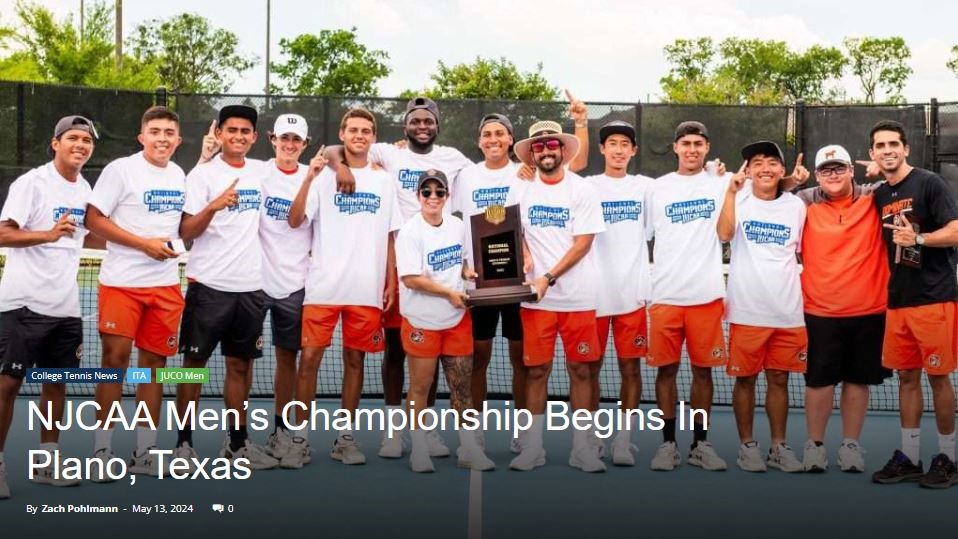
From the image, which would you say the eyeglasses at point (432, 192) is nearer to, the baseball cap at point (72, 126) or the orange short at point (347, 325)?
the orange short at point (347, 325)

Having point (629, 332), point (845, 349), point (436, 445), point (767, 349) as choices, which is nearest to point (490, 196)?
point (629, 332)

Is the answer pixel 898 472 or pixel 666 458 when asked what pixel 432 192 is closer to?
pixel 666 458

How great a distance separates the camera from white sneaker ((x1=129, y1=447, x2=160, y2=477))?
6.34 meters

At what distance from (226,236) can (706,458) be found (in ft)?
10.3

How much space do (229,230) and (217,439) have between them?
65.0 inches

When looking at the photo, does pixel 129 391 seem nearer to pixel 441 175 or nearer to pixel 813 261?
pixel 441 175

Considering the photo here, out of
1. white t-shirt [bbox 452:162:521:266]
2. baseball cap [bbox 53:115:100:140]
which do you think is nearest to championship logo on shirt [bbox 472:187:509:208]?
white t-shirt [bbox 452:162:521:266]

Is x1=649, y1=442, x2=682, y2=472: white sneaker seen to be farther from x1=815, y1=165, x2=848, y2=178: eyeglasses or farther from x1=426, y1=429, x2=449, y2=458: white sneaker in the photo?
x1=815, y1=165, x2=848, y2=178: eyeglasses

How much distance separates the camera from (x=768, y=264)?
6578 millimetres

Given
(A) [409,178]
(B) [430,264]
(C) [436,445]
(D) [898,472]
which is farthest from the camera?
(A) [409,178]

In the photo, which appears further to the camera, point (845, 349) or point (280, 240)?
point (280, 240)

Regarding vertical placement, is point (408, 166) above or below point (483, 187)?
above

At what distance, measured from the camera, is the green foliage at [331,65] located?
194 feet

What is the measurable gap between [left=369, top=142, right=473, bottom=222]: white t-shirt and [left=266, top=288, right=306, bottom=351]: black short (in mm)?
883
